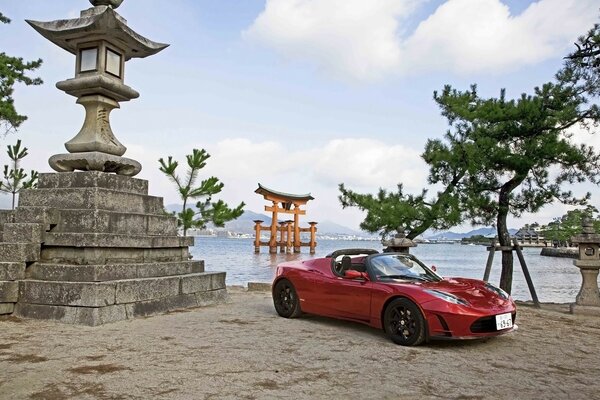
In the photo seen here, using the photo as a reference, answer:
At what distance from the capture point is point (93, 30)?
7766 mm

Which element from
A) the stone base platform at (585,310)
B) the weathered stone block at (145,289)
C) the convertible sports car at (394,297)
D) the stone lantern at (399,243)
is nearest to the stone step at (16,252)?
the weathered stone block at (145,289)

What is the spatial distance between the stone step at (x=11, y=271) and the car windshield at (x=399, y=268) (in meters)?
5.11

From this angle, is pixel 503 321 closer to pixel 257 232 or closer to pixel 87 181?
pixel 87 181

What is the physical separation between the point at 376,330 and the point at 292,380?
106 inches

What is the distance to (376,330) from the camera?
6582 millimetres

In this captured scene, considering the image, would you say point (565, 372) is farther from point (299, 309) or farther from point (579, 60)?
point (579, 60)

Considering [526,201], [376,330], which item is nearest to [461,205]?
[526,201]

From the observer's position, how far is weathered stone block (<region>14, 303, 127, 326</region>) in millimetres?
6418

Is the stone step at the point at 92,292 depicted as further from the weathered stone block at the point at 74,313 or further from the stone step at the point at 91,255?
the stone step at the point at 91,255

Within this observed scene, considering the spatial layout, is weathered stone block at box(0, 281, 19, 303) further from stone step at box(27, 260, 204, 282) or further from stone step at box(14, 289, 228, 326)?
stone step at box(27, 260, 204, 282)

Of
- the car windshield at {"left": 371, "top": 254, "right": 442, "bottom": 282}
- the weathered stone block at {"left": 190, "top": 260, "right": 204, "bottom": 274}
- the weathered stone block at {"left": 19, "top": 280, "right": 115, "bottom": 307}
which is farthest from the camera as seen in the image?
the weathered stone block at {"left": 190, "top": 260, "right": 204, "bottom": 274}

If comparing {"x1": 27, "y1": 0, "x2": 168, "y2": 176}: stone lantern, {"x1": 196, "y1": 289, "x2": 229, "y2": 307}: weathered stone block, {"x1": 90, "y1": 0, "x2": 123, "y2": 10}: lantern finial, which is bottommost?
{"x1": 196, "y1": 289, "x2": 229, "y2": 307}: weathered stone block

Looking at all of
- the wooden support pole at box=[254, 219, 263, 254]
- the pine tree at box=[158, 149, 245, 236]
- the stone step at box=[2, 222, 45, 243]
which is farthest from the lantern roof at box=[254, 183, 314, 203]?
the stone step at box=[2, 222, 45, 243]

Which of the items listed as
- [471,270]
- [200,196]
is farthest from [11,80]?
[471,270]
